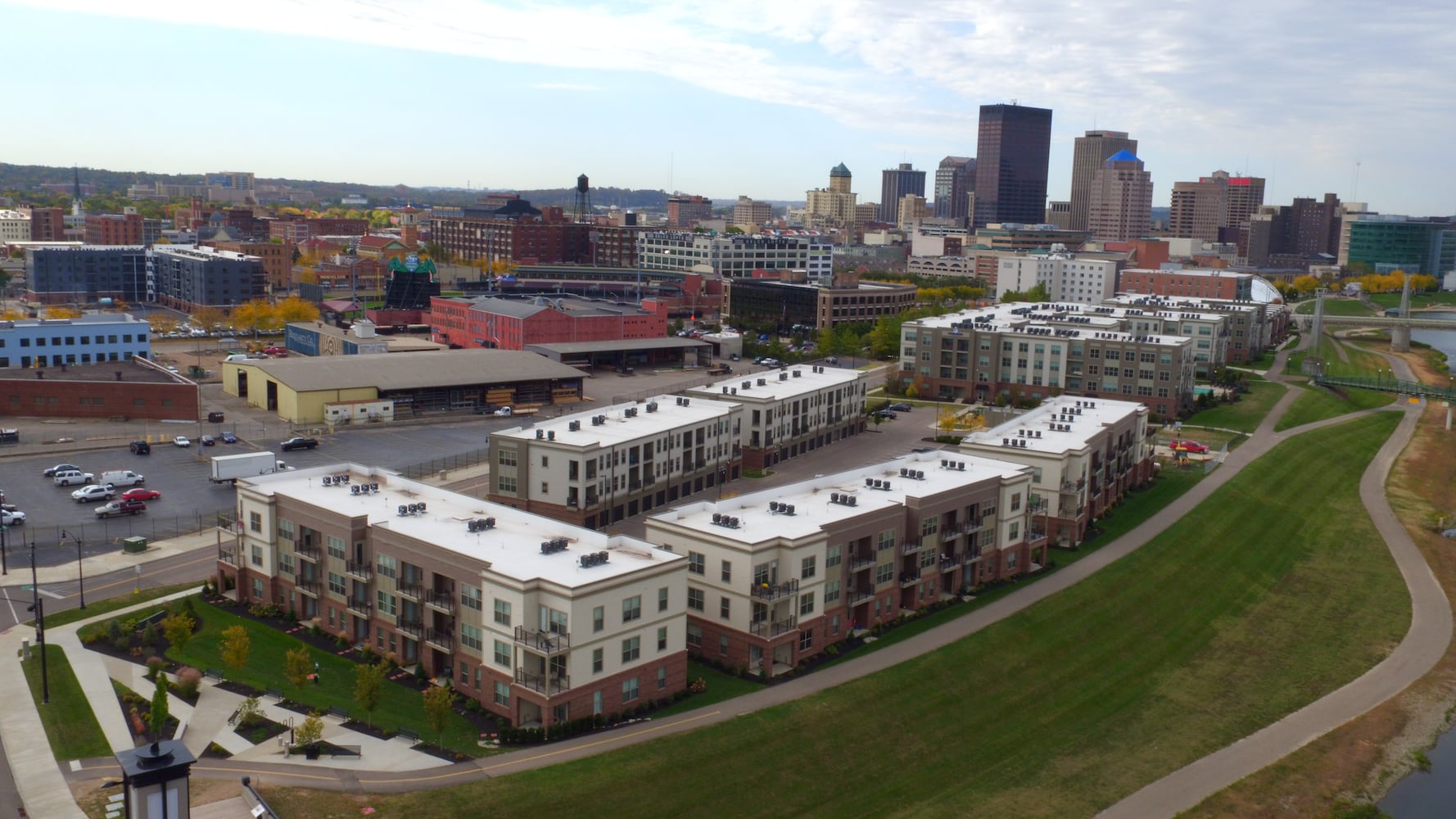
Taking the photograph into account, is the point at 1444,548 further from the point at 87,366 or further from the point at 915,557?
the point at 87,366

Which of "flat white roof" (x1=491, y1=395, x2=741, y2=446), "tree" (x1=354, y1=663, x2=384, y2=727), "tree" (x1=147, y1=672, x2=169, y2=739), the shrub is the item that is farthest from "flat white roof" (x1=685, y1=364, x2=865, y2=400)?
"tree" (x1=147, y1=672, x2=169, y2=739)

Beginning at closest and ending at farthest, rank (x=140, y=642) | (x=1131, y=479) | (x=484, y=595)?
(x=484, y=595), (x=140, y=642), (x=1131, y=479)

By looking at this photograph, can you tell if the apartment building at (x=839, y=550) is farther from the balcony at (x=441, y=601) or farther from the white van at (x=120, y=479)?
the white van at (x=120, y=479)

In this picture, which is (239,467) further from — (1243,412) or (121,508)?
(1243,412)

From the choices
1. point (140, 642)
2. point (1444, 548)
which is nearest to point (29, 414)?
point (140, 642)

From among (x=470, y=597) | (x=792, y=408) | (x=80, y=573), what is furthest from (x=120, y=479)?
(x=792, y=408)

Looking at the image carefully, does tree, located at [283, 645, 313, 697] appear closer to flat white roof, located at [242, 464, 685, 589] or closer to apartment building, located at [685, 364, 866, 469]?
flat white roof, located at [242, 464, 685, 589]
